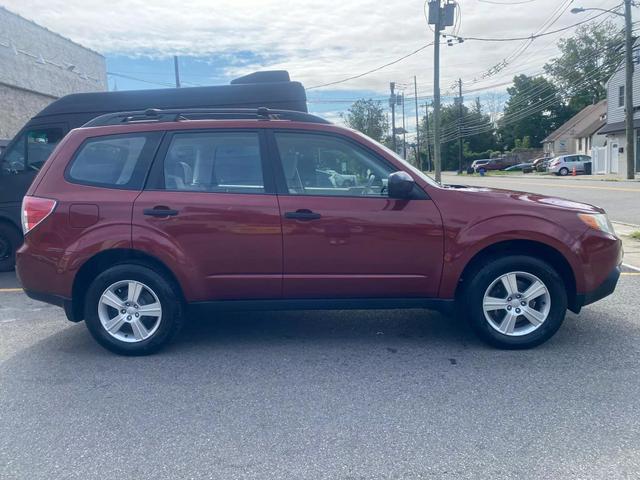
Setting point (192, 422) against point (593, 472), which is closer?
point (593, 472)

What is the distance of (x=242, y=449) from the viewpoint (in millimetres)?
3221

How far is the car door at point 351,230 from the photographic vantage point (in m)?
4.54

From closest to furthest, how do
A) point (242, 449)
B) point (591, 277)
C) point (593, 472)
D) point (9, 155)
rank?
point (593, 472) < point (242, 449) < point (591, 277) < point (9, 155)

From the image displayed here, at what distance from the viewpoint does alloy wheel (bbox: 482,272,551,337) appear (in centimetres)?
457

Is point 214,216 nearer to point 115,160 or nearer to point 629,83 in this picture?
point 115,160

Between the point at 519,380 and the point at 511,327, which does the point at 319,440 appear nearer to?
the point at 519,380

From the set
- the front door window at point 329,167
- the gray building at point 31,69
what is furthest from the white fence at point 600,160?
the front door window at point 329,167

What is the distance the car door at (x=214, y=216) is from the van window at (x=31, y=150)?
13.3 ft

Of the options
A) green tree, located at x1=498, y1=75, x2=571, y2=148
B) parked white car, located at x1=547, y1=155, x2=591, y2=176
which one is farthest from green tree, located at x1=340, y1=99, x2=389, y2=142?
green tree, located at x1=498, y1=75, x2=571, y2=148

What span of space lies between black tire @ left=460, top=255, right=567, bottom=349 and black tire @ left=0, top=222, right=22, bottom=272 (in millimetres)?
6626

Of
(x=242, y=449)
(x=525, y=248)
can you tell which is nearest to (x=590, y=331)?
(x=525, y=248)

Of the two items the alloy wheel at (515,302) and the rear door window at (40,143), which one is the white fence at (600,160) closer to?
the rear door window at (40,143)

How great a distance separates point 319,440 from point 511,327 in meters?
2.06

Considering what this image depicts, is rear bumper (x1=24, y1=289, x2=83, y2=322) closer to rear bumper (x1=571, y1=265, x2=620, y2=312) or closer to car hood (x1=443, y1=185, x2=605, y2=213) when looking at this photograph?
car hood (x1=443, y1=185, x2=605, y2=213)
